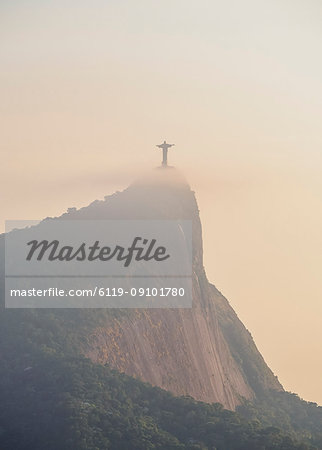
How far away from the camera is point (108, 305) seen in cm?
12581

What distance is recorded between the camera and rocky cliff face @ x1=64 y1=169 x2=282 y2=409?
122 m

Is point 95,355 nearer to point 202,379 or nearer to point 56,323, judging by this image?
point 56,323

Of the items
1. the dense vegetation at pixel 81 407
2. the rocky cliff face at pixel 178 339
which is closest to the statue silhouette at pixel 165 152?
the rocky cliff face at pixel 178 339

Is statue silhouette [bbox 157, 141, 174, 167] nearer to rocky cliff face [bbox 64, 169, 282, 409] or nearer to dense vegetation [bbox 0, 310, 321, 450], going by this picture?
rocky cliff face [bbox 64, 169, 282, 409]

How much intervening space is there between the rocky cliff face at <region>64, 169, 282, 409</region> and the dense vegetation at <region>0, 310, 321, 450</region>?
3.92 meters

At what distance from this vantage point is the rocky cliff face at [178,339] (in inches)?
4786

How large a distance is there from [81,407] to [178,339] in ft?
94.9

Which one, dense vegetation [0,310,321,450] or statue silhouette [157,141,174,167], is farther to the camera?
statue silhouette [157,141,174,167]

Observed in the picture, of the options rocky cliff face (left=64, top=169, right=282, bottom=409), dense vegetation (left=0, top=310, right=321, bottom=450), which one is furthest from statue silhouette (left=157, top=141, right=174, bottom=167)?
dense vegetation (left=0, top=310, right=321, bottom=450)

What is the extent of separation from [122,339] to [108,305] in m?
5.62

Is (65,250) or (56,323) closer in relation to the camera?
(56,323)

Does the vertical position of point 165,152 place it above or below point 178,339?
above

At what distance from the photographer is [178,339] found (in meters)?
129

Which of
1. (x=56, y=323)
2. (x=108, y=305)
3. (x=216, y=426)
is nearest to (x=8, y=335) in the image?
(x=56, y=323)
